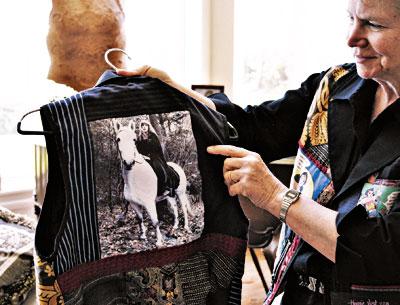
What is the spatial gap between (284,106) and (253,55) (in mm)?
2451

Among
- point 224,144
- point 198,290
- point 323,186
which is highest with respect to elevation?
point 224,144

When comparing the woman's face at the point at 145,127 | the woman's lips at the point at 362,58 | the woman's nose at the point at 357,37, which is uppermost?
the woman's nose at the point at 357,37

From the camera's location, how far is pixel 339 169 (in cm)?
119

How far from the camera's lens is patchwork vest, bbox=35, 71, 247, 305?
0.99 m

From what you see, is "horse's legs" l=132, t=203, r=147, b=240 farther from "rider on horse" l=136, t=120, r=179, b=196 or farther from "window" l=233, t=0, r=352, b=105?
"window" l=233, t=0, r=352, b=105

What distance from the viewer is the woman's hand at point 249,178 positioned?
1.14 m

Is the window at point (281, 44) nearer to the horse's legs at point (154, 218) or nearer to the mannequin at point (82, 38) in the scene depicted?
the mannequin at point (82, 38)

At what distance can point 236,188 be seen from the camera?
45.4 inches

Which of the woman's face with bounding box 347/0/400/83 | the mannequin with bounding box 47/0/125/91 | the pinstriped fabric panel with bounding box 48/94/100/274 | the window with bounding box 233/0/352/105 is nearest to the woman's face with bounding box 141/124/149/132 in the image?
the pinstriped fabric panel with bounding box 48/94/100/274

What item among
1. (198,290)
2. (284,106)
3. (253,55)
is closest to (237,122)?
(284,106)

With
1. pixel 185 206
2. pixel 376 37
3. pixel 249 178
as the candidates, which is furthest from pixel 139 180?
pixel 376 37

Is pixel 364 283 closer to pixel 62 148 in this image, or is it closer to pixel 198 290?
pixel 198 290

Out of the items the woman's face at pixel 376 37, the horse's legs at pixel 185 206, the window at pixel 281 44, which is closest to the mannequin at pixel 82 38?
the horse's legs at pixel 185 206

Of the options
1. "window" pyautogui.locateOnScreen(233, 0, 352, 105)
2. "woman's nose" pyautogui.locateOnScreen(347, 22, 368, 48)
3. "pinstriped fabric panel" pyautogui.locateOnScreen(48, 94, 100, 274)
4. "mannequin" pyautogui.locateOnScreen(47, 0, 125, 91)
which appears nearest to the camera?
"pinstriped fabric panel" pyautogui.locateOnScreen(48, 94, 100, 274)
